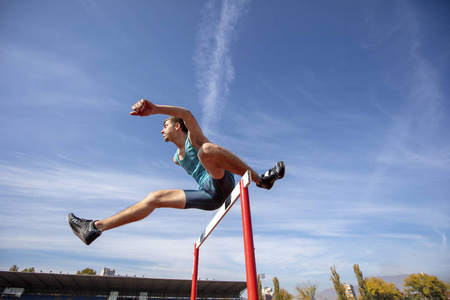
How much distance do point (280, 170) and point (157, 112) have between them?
134 cm

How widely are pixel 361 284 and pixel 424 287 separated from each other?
1553 cm

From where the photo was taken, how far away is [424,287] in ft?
126

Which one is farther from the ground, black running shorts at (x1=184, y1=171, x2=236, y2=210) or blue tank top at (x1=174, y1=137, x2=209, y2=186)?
blue tank top at (x1=174, y1=137, x2=209, y2=186)

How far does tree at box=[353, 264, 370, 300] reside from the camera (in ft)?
103

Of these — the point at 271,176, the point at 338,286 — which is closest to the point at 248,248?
the point at 271,176

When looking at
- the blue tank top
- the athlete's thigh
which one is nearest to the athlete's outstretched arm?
the blue tank top

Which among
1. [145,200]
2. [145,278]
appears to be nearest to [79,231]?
[145,200]

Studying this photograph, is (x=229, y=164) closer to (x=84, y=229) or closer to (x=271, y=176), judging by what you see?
(x=271, y=176)

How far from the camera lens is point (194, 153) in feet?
9.52

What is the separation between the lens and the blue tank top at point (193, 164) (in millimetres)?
2900

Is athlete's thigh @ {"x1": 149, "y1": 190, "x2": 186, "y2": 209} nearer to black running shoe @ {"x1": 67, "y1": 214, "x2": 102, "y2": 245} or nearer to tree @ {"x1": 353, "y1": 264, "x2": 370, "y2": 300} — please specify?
black running shoe @ {"x1": 67, "y1": 214, "x2": 102, "y2": 245}

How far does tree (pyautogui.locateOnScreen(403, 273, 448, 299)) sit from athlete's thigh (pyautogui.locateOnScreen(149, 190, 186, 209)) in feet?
175

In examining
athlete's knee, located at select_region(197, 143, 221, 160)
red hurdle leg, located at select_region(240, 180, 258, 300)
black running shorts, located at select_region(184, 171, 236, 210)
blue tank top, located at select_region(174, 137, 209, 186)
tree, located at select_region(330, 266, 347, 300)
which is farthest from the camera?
tree, located at select_region(330, 266, 347, 300)

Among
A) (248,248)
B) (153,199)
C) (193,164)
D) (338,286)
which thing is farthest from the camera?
(338,286)
